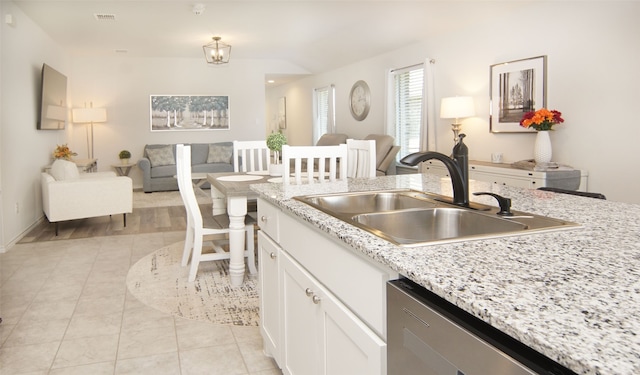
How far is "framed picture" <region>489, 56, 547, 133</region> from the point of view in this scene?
14.6 ft

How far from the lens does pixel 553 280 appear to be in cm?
85

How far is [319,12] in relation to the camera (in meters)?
5.58

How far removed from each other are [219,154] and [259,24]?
3.19 meters

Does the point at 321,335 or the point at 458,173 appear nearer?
the point at 321,335

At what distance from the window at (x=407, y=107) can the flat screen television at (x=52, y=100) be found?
14.8ft

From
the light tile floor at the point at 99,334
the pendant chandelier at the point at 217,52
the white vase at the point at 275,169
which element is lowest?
the light tile floor at the point at 99,334

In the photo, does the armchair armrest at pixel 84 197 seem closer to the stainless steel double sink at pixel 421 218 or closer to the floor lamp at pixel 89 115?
the floor lamp at pixel 89 115

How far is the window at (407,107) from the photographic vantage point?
21.2 feet

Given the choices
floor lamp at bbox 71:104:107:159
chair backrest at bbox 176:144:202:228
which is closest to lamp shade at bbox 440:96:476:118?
chair backrest at bbox 176:144:202:228

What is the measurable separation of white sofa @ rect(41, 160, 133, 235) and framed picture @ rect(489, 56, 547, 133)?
404cm

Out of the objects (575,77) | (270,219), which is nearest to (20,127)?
(270,219)

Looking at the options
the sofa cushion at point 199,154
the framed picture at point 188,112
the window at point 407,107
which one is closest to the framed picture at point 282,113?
the framed picture at point 188,112

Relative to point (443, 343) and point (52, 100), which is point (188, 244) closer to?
point (443, 343)

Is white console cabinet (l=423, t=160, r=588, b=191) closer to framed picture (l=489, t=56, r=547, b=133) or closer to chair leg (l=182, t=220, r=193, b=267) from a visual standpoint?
framed picture (l=489, t=56, r=547, b=133)
